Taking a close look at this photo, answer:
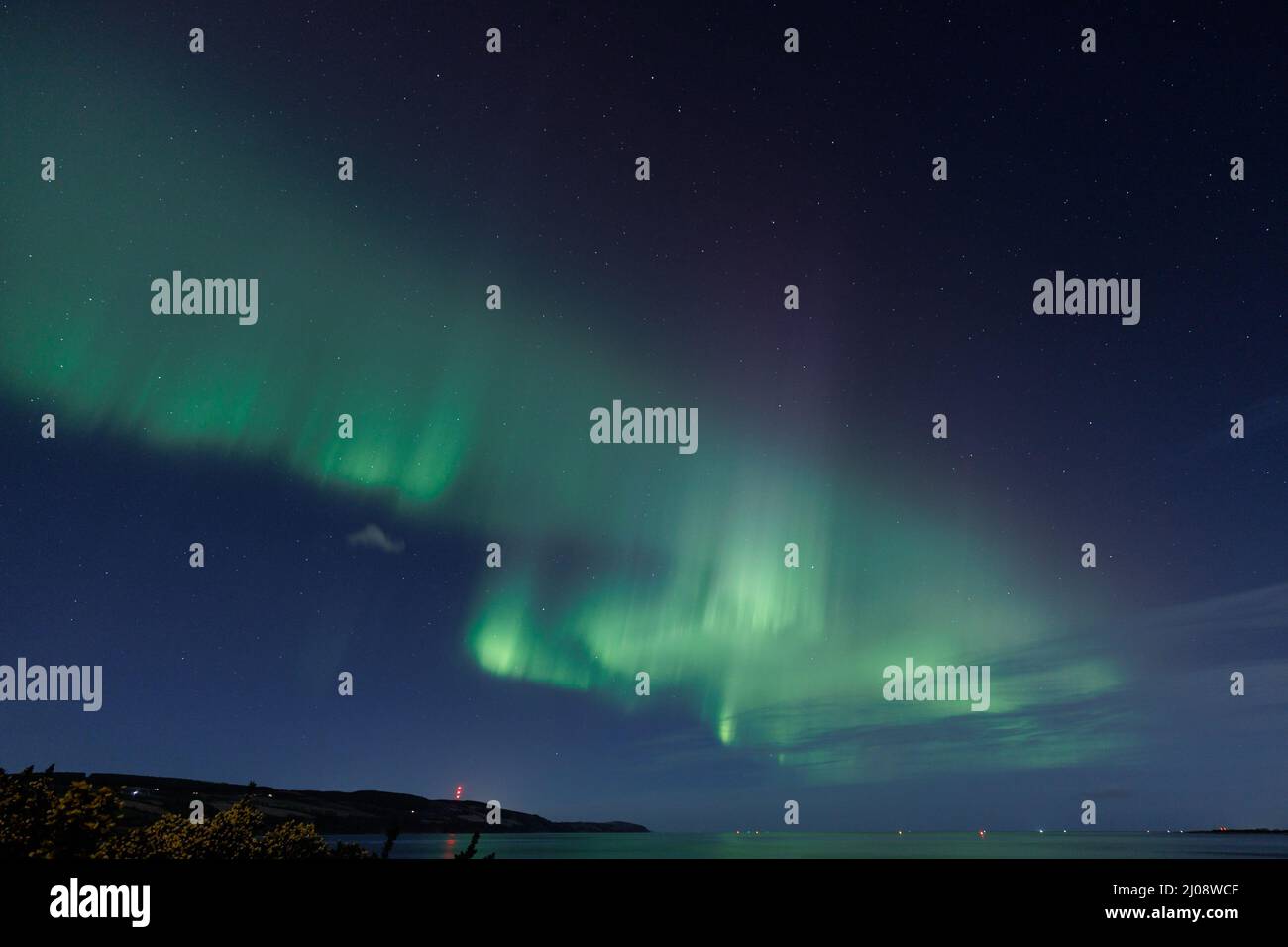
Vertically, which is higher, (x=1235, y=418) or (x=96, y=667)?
(x=1235, y=418)

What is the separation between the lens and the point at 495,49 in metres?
29.4
